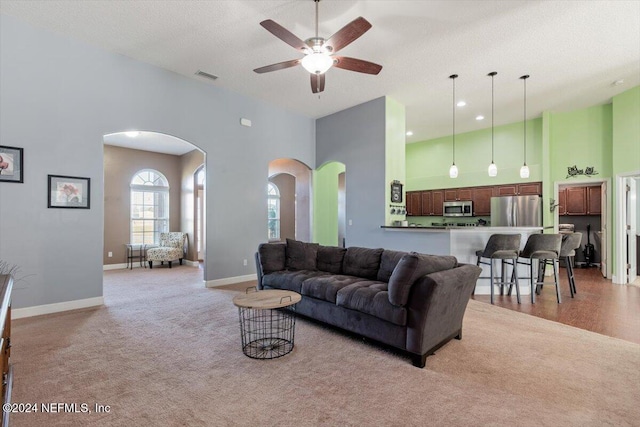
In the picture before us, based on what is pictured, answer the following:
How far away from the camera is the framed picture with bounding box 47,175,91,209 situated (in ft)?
12.7

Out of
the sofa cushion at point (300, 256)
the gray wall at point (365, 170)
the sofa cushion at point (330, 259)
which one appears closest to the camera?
the sofa cushion at point (330, 259)

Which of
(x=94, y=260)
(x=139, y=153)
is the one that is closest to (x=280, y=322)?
(x=94, y=260)

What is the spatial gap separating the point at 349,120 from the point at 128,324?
5105 mm

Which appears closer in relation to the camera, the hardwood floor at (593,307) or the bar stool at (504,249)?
the hardwood floor at (593,307)

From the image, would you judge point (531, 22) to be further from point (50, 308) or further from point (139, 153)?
Answer: point (139, 153)

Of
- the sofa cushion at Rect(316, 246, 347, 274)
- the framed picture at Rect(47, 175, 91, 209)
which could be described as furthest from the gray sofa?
the framed picture at Rect(47, 175, 91, 209)

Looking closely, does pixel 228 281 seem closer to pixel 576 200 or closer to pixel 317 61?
pixel 317 61

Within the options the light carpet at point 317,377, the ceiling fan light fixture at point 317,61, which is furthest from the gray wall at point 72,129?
the ceiling fan light fixture at point 317,61

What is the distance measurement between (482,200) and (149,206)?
340 inches

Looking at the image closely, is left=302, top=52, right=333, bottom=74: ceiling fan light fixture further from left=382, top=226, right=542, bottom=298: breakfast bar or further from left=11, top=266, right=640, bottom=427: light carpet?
left=382, top=226, right=542, bottom=298: breakfast bar

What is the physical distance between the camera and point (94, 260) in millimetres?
4199

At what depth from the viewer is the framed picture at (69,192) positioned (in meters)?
3.88

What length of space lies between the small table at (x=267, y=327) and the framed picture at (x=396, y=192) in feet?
10.6

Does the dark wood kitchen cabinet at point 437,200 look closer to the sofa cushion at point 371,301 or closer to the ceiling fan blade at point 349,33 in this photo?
the sofa cushion at point 371,301
